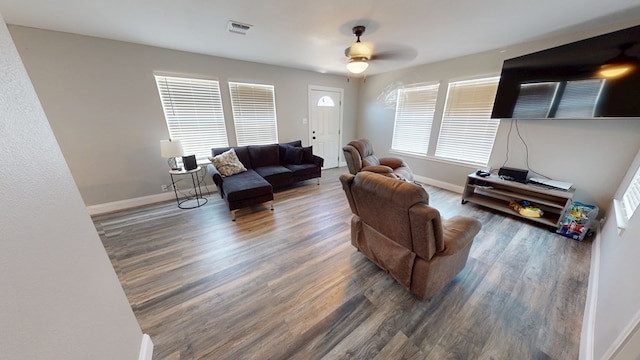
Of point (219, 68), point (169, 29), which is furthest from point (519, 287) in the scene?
point (219, 68)

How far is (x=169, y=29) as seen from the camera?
239 cm

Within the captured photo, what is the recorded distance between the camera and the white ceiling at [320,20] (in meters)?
1.87

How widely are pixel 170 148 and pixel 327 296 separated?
2.91 meters

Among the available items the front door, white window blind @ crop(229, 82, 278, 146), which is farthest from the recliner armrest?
the front door

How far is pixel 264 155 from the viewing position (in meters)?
4.01

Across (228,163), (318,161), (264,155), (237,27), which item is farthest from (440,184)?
(237,27)

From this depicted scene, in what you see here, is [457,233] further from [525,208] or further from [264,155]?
[264,155]

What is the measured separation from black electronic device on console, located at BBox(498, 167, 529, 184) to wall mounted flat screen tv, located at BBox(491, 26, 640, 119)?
0.72 meters

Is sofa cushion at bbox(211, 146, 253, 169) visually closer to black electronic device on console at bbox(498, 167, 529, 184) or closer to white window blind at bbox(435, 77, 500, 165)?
white window blind at bbox(435, 77, 500, 165)

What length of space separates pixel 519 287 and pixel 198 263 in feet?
9.67

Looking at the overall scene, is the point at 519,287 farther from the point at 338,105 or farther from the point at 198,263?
the point at 338,105

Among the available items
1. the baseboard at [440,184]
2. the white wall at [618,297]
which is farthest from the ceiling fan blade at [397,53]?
the white wall at [618,297]

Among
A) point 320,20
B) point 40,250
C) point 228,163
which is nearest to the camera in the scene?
point 40,250

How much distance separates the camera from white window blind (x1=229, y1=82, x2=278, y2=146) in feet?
12.5
